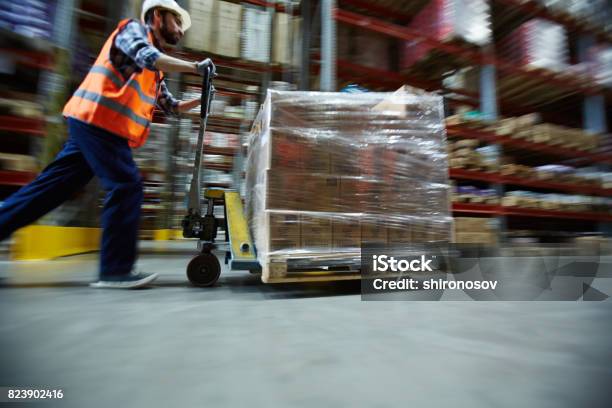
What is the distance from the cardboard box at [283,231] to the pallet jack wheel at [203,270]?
0.44 meters

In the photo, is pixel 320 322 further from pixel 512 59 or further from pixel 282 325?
pixel 512 59

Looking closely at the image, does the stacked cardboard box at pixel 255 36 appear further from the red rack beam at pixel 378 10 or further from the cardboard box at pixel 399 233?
the cardboard box at pixel 399 233

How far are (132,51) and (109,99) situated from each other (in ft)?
0.92

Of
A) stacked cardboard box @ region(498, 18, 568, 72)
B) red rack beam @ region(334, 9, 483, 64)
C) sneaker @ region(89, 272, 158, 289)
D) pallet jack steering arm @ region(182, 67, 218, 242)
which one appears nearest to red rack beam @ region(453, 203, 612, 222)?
red rack beam @ region(334, 9, 483, 64)

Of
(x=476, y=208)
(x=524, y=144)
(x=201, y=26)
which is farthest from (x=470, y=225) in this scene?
(x=201, y=26)

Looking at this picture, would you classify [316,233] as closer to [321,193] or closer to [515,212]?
[321,193]

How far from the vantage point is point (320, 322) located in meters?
1.25

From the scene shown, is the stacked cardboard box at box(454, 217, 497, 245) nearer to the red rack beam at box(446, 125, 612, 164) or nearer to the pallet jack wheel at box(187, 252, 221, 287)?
the red rack beam at box(446, 125, 612, 164)

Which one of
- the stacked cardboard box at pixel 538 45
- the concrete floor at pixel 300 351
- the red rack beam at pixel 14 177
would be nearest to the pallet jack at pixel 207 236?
the concrete floor at pixel 300 351

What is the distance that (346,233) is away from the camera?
6.22 feet

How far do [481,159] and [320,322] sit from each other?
4.01 metres

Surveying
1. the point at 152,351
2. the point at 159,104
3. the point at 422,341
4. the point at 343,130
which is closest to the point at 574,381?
the point at 422,341

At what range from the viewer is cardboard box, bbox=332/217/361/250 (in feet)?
6.15

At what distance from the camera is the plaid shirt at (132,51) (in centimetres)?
157
